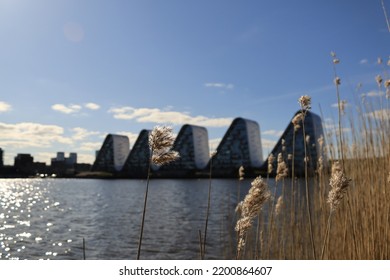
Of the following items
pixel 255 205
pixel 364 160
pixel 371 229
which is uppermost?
pixel 364 160

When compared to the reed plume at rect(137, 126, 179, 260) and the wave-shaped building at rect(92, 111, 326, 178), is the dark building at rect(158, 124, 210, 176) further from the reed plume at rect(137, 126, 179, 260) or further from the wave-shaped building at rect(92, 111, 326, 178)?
the reed plume at rect(137, 126, 179, 260)

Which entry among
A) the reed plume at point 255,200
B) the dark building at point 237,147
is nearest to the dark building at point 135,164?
the dark building at point 237,147

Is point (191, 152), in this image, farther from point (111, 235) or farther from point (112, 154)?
point (111, 235)

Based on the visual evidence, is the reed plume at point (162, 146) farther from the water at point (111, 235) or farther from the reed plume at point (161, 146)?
the water at point (111, 235)

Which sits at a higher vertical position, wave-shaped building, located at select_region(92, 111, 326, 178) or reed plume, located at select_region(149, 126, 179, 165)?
wave-shaped building, located at select_region(92, 111, 326, 178)

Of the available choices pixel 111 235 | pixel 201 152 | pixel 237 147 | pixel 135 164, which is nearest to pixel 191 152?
pixel 201 152

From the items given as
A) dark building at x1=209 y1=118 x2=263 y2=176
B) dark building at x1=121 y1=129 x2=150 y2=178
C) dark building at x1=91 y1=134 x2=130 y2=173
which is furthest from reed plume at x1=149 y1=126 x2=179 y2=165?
dark building at x1=121 y1=129 x2=150 y2=178

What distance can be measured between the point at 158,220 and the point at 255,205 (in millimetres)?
12826

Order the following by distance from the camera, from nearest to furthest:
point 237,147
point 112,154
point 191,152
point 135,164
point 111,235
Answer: point 111,235 → point 191,152 → point 237,147 → point 112,154 → point 135,164

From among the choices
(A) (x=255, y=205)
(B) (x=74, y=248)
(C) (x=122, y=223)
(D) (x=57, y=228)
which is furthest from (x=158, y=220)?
(A) (x=255, y=205)

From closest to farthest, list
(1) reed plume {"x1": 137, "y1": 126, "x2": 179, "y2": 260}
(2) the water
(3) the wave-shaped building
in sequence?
(1) reed plume {"x1": 137, "y1": 126, "x2": 179, "y2": 260}
(2) the water
(3) the wave-shaped building

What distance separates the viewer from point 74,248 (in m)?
9.11

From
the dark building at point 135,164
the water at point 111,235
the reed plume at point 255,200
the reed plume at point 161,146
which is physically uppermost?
the dark building at point 135,164
